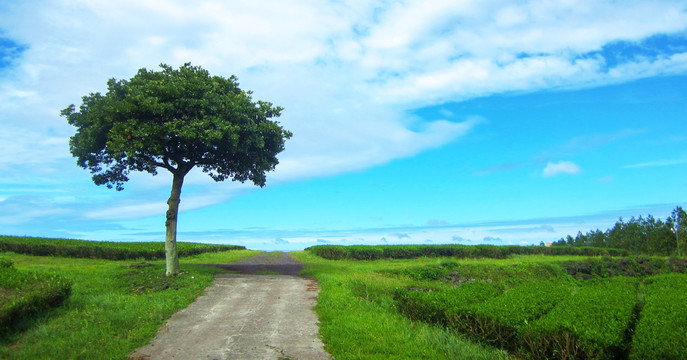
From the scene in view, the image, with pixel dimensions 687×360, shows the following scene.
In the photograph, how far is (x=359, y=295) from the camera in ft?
56.8

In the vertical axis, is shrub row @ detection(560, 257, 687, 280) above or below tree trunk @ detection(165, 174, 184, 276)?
below

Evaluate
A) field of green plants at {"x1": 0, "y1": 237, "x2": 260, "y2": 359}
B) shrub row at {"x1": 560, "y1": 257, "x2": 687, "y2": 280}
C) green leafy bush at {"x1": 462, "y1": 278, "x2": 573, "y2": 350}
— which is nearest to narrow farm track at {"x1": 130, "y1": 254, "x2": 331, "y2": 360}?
field of green plants at {"x1": 0, "y1": 237, "x2": 260, "y2": 359}

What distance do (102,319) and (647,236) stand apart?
108 m

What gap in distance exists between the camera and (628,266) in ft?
135

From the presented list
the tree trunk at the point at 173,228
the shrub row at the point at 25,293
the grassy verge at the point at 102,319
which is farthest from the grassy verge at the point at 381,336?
the tree trunk at the point at 173,228

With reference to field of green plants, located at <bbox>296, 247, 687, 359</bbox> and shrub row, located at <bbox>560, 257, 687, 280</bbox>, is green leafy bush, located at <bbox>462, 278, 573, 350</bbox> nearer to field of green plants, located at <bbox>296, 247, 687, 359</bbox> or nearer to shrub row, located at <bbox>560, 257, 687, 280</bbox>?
field of green plants, located at <bbox>296, 247, 687, 359</bbox>

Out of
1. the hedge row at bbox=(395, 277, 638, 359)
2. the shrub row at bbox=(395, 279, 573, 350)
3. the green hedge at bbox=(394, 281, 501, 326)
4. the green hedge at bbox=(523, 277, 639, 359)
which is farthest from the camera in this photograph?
the green hedge at bbox=(394, 281, 501, 326)

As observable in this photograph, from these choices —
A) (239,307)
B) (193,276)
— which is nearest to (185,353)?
(239,307)

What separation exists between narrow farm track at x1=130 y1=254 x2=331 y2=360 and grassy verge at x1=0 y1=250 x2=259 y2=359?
576 millimetres

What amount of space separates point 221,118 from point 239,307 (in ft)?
36.9

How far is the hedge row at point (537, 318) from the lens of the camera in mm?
8875

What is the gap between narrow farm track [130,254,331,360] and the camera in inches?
385

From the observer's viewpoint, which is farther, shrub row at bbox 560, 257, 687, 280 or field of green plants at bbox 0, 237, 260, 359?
shrub row at bbox 560, 257, 687, 280

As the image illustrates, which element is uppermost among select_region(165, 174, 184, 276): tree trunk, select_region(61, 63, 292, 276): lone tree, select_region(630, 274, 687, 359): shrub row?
select_region(61, 63, 292, 276): lone tree
